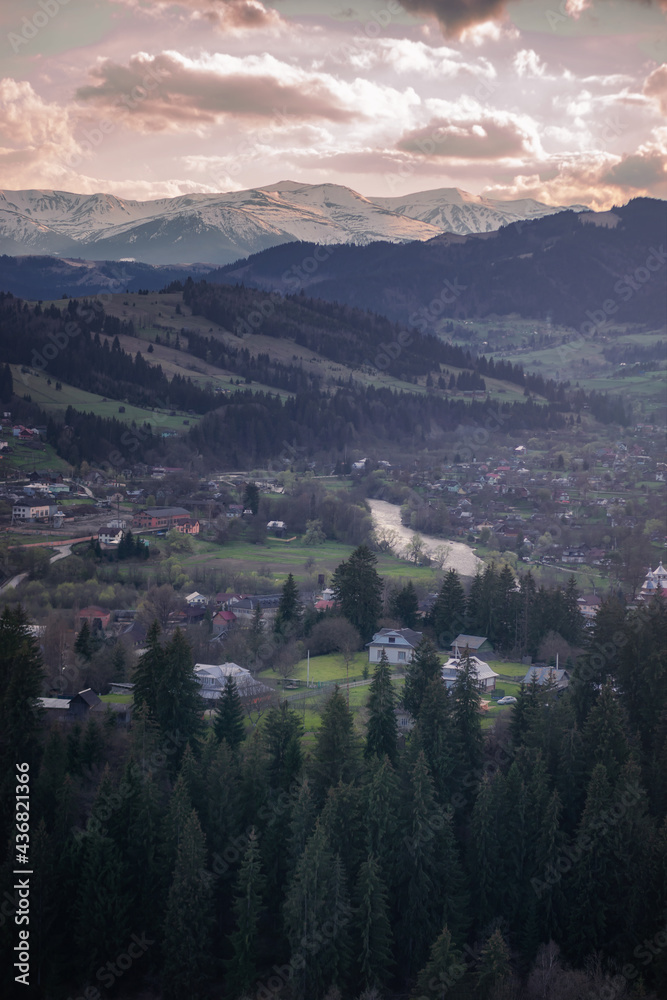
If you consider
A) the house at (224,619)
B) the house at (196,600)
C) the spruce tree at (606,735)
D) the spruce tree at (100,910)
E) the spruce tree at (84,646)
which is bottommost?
the spruce tree at (100,910)

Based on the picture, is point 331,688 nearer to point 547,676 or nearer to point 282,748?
point 282,748

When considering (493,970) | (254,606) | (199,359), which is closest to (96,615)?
(254,606)

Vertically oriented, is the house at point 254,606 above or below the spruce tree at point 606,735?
below

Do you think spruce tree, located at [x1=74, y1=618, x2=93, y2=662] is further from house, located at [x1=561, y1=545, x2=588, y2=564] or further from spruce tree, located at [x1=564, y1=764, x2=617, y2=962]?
house, located at [x1=561, y1=545, x2=588, y2=564]

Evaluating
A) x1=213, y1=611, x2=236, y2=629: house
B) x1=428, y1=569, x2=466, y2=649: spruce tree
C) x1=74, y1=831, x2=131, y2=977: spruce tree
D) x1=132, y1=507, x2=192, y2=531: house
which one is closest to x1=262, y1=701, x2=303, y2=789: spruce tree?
x1=74, y1=831, x2=131, y2=977: spruce tree

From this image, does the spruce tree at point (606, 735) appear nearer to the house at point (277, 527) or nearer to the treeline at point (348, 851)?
the treeline at point (348, 851)

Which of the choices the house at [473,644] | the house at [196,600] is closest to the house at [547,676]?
the house at [473,644]

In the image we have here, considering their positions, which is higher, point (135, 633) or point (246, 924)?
point (135, 633)
